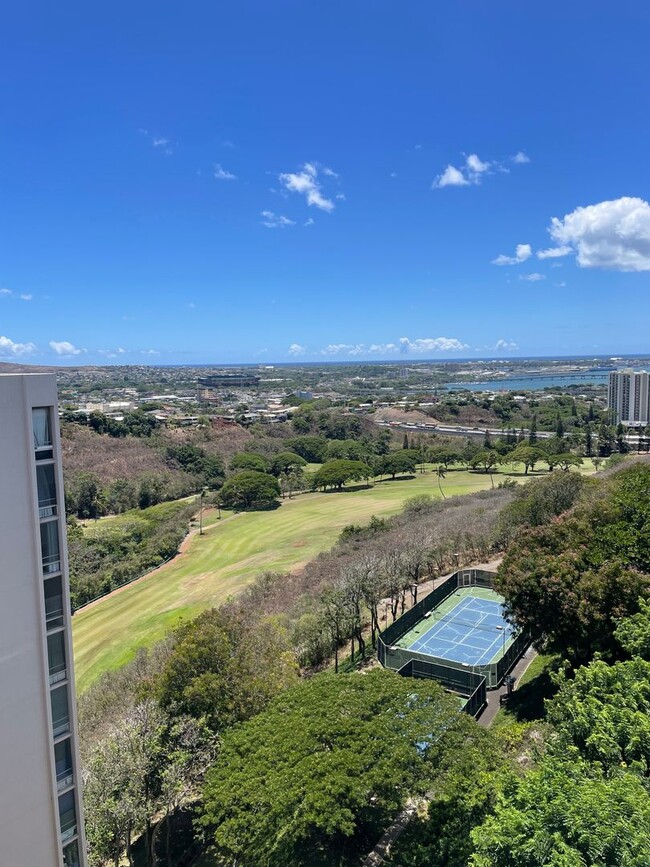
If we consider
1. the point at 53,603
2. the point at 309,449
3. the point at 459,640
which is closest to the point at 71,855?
the point at 53,603

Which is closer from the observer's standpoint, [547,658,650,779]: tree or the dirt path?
[547,658,650,779]: tree

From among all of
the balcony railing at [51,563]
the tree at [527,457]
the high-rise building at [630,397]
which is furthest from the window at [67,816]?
the high-rise building at [630,397]

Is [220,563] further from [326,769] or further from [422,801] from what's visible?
[326,769]

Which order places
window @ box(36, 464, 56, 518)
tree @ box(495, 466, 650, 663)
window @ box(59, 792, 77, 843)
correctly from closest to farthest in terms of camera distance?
window @ box(36, 464, 56, 518)
window @ box(59, 792, 77, 843)
tree @ box(495, 466, 650, 663)

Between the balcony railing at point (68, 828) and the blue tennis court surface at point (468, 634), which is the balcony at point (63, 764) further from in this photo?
the blue tennis court surface at point (468, 634)

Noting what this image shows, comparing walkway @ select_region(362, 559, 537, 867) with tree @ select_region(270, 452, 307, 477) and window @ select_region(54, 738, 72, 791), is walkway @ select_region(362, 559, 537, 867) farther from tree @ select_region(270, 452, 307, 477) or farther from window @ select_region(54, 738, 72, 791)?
tree @ select_region(270, 452, 307, 477)

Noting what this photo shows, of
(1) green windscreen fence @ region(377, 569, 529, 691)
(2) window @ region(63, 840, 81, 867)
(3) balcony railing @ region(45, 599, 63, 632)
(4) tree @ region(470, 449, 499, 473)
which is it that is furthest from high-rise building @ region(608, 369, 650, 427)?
(3) balcony railing @ region(45, 599, 63, 632)
